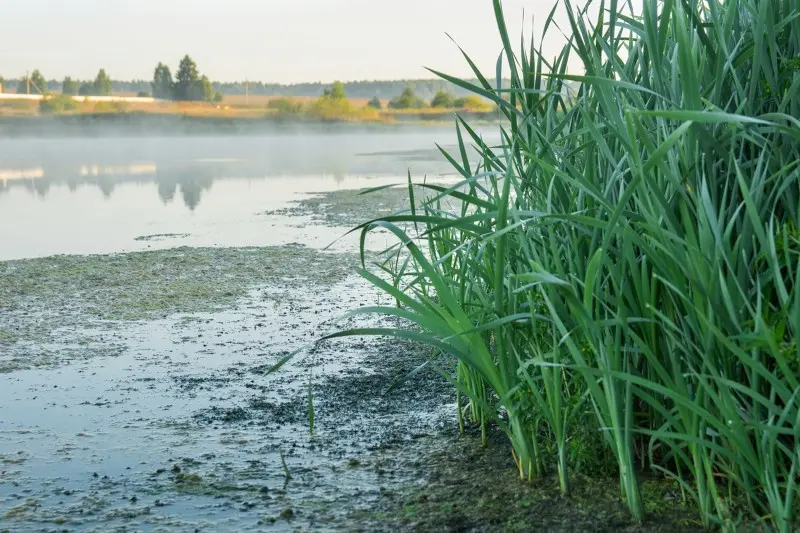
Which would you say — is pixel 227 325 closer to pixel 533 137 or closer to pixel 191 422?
pixel 191 422

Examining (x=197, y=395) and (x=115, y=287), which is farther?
(x=115, y=287)

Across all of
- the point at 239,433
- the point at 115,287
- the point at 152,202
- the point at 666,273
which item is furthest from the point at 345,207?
the point at 666,273

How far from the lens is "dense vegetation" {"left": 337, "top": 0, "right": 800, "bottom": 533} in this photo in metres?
1.53

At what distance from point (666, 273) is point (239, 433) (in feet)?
4.29

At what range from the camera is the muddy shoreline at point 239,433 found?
192cm

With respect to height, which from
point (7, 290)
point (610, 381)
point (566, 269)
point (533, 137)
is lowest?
point (7, 290)

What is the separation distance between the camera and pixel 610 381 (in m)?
1.66

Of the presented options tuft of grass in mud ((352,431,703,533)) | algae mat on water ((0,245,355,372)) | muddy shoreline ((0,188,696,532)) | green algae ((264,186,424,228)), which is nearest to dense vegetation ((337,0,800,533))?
tuft of grass in mud ((352,431,703,533))

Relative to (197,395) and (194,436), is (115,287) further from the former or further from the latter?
(194,436)

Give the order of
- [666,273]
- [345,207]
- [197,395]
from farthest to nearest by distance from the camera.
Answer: [345,207] → [197,395] → [666,273]

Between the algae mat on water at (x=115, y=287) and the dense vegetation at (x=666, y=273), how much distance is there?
6.63 ft

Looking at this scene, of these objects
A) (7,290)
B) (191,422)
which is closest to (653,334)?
(191,422)

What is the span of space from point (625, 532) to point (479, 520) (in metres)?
0.28

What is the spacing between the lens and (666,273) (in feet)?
5.28
